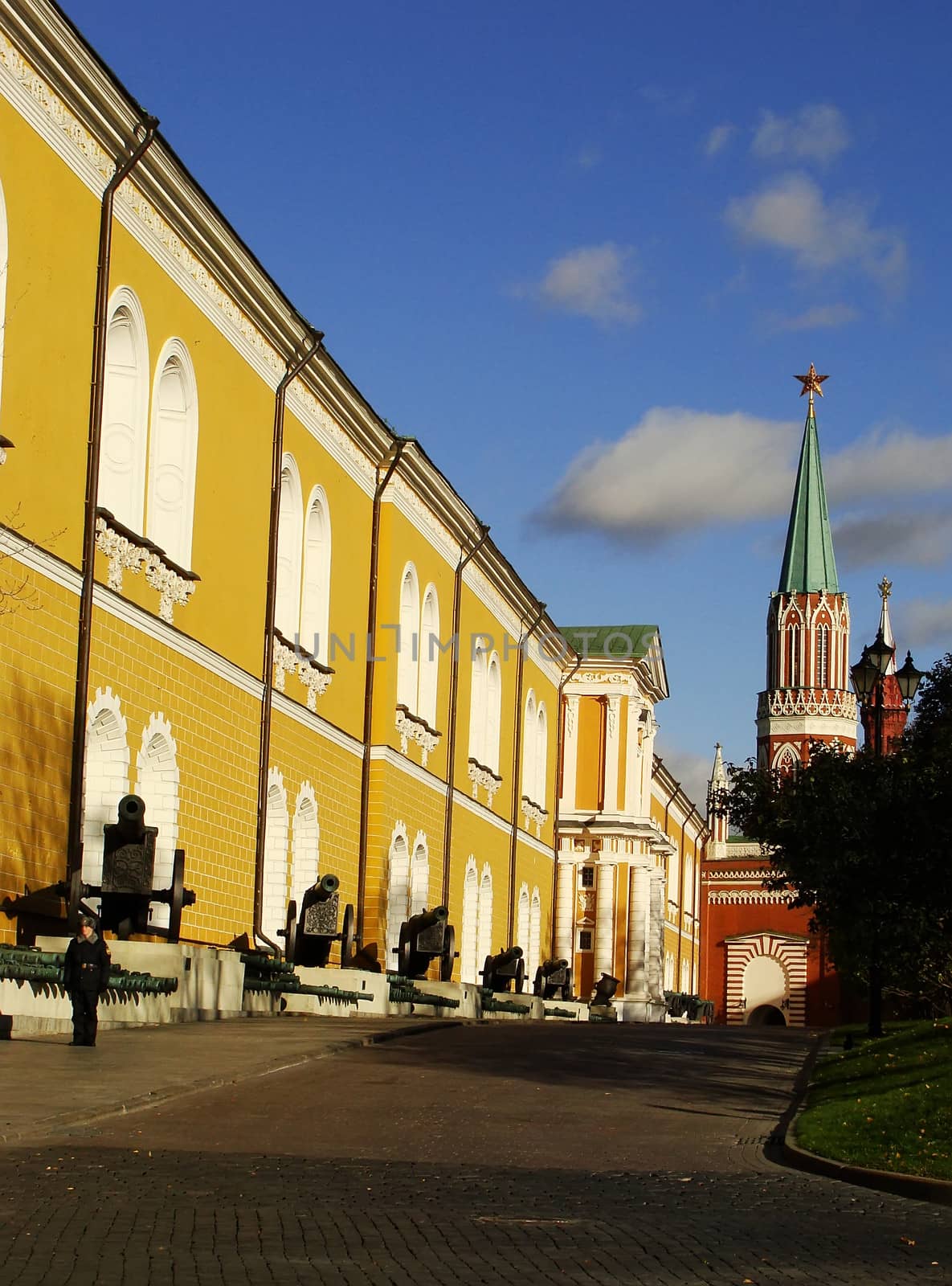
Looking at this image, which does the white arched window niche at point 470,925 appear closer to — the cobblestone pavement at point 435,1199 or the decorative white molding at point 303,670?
the decorative white molding at point 303,670

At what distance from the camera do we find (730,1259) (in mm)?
9250

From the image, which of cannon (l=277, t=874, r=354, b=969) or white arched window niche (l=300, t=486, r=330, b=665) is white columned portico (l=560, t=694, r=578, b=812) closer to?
white arched window niche (l=300, t=486, r=330, b=665)

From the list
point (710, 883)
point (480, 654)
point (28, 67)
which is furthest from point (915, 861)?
point (710, 883)

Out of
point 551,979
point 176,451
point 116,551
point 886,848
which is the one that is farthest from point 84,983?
point 551,979

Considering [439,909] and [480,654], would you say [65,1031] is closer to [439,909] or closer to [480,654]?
[439,909]

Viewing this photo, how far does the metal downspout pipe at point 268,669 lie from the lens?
3089cm

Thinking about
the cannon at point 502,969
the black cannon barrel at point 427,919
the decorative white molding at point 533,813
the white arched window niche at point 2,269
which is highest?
the white arched window niche at point 2,269

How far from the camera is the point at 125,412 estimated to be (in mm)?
26156

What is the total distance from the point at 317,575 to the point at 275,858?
5.45 meters

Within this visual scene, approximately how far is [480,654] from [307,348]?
1661 cm

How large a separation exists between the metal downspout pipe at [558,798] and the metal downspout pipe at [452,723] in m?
15.2

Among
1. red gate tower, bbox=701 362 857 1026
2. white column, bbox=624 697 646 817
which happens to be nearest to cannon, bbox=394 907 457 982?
white column, bbox=624 697 646 817

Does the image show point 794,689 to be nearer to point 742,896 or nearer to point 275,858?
point 742,896

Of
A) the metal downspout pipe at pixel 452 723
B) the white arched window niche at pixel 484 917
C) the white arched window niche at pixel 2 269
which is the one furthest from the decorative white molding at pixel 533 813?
the white arched window niche at pixel 2 269
